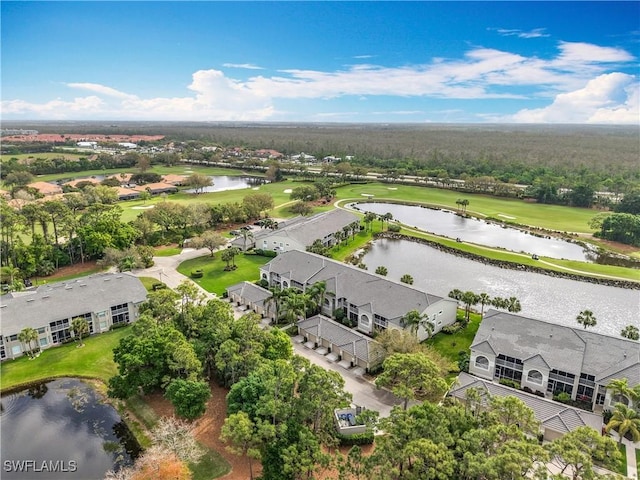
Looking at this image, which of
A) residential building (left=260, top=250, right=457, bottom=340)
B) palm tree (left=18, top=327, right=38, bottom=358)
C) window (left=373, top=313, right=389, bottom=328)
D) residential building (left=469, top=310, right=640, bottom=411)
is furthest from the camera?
window (left=373, top=313, right=389, bottom=328)

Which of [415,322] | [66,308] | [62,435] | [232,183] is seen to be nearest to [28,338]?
[66,308]

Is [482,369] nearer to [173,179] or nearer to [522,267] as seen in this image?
[522,267]

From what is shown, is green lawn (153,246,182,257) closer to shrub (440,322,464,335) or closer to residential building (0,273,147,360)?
residential building (0,273,147,360)

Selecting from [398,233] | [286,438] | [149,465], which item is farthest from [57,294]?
[398,233]

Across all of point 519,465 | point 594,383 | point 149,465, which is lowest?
point 149,465

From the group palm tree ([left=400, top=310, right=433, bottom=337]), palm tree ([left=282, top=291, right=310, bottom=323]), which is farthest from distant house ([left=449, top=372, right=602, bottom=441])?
palm tree ([left=282, top=291, right=310, bottom=323])

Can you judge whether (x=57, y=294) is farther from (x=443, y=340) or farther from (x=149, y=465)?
(x=443, y=340)
